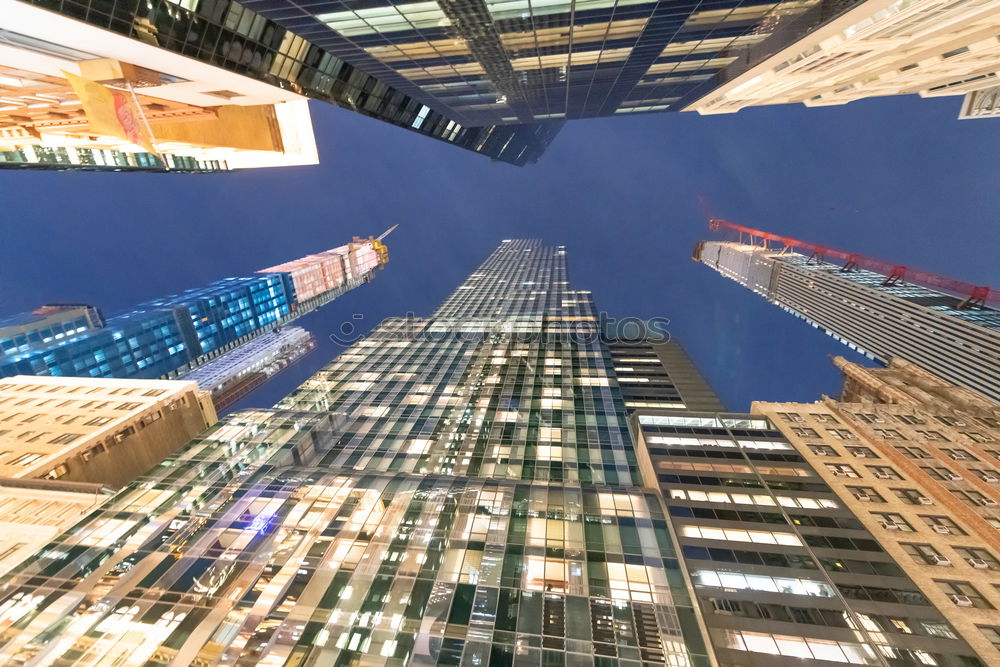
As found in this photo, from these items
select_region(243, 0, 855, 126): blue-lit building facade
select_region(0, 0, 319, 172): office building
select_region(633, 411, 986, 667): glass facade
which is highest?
select_region(243, 0, 855, 126): blue-lit building facade

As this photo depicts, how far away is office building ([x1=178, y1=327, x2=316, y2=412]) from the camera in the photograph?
124 metres

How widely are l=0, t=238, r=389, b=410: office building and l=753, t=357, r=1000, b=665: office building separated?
421 ft

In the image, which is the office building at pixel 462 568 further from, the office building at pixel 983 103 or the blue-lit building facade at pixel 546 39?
the office building at pixel 983 103

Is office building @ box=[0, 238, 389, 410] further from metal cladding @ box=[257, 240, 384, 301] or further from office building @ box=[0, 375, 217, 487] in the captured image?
office building @ box=[0, 375, 217, 487]

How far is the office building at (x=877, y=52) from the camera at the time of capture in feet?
82.8

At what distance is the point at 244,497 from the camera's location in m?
34.4

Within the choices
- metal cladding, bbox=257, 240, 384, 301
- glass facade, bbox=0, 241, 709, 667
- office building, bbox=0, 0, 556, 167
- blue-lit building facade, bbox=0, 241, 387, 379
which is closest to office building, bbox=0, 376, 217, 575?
glass facade, bbox=0, 241, 709, 667

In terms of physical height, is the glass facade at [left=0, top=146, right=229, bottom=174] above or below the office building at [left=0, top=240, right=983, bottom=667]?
above

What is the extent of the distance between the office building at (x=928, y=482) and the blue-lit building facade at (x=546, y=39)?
37694 mm

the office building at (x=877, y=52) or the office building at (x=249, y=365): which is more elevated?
the office building at (x=877, y=52)

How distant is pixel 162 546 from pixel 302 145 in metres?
55.4

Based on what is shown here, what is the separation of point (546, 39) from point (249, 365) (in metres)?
156

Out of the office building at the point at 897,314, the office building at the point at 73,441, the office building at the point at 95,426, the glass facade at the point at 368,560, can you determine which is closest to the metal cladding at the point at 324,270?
the office building at the point at 73,441

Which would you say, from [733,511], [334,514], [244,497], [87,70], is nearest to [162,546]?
[244,497]
